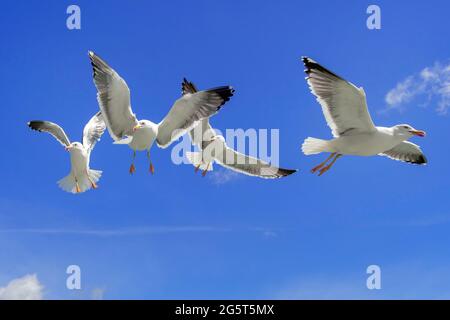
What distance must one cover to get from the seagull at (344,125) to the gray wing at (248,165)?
1.35 meters

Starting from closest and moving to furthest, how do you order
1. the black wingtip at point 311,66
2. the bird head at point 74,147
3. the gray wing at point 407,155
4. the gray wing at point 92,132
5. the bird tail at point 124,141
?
1. the black wingtip at point 311,66
2. the bird tail at point 124,141
3. the gray wing at point 407,155
4. the bird head at point 74,147
5. the gray wing at point 92,132

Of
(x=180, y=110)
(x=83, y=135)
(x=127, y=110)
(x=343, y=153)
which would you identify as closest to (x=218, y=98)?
(x=180, y=110)

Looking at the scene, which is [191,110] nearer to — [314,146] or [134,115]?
[134,115]

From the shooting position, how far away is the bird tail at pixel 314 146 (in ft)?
24.4

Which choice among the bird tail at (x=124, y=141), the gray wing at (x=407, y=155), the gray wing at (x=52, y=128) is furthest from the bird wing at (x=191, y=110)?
the gray wing at (x=407, y=155)

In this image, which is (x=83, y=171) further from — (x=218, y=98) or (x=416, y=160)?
(x=416, y=160)

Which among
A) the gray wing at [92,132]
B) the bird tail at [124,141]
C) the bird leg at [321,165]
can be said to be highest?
the gray wing at [92,132]

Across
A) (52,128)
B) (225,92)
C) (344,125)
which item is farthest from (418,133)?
(52,128)

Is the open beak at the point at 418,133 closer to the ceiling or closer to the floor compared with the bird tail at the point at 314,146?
closer to the ceiling

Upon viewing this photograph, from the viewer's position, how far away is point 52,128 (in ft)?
32.6

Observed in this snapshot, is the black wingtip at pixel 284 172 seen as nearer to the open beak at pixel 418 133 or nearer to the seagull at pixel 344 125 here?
the seagull at pixel 344 125

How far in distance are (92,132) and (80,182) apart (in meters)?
0.95

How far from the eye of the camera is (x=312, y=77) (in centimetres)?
681

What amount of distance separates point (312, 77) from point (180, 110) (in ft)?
6.35
